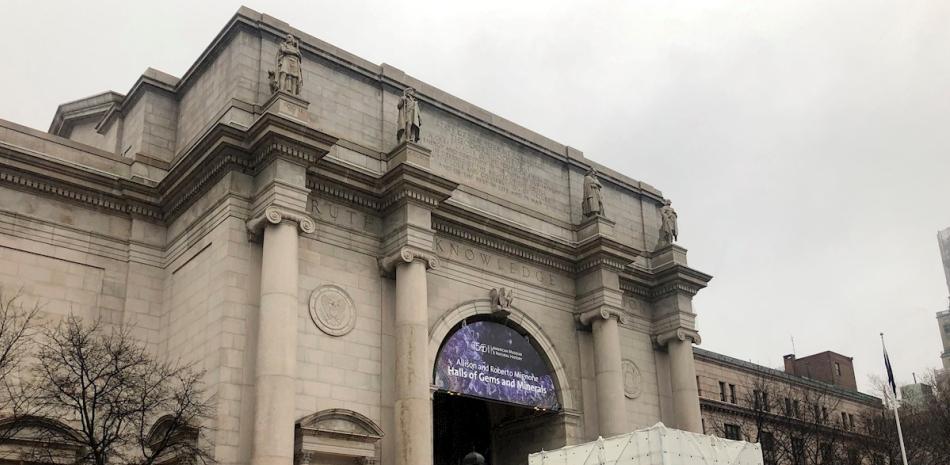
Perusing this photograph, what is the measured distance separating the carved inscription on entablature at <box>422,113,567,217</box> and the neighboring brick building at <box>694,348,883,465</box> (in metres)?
18.3

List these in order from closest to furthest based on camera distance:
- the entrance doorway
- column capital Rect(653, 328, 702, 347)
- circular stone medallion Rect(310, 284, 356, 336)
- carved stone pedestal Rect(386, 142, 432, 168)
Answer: circular stone medallion Rect(310, 284, 356, 336), carved stone pedestal Rect(386, 142, 432, 168), the entrance doorway, column capital Rect(653, 328, 702, 347)

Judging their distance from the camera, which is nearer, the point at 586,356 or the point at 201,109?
the point at 201,109

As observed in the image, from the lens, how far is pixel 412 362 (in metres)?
28.0

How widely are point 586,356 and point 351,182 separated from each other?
1176 cm

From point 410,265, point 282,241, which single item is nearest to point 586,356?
point 410,265

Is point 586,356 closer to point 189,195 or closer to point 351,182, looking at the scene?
point 351,182

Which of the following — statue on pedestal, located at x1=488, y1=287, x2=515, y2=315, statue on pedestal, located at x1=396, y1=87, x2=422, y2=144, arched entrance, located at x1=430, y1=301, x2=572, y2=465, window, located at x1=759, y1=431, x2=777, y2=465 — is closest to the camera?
statue on pedestal, located at x1=396, y1=87, x2=422, y2=144

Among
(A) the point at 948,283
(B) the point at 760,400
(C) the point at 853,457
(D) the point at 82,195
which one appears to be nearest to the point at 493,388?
(D) the point at 82,195

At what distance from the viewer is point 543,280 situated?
35.3m

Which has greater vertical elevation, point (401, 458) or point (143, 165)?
point (143, 165)

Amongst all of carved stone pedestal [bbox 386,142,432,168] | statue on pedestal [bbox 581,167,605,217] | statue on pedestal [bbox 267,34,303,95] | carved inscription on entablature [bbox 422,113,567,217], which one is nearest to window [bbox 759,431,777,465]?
statue on pedestal [bbox 581,167,605,217]

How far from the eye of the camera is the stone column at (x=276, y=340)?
24.0 m

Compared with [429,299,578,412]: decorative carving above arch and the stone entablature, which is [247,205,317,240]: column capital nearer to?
the stone entablature

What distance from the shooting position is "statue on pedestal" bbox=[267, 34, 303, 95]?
92.7 ft
